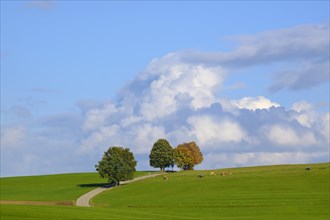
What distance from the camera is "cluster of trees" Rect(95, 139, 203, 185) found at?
136500mm

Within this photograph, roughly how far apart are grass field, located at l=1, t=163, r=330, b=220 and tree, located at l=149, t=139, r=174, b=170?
2516cm

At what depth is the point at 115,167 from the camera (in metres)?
136

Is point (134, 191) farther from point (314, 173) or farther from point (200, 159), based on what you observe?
point (200, 159)

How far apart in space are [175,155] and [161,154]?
9.25 m

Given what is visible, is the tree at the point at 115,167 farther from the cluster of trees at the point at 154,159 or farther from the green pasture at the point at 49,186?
the green pasture at the point at 49,186

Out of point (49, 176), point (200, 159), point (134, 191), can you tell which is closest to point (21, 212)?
point (134, 191)

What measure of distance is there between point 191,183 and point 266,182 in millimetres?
15118

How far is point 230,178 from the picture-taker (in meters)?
132

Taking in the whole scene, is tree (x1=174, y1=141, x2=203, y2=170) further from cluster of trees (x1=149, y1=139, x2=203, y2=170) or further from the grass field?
the grass field

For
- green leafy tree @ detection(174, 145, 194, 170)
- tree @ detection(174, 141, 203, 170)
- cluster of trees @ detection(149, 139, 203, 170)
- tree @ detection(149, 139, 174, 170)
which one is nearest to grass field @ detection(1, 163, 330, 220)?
tree @ detection(149, 139, 174, 170)

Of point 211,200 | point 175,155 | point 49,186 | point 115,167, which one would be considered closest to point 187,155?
point 175,155

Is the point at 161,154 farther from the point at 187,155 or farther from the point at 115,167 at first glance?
the point at 115,167

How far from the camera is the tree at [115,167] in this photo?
5363 inches

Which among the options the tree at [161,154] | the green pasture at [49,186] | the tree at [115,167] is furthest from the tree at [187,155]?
the tree at [115,167]
